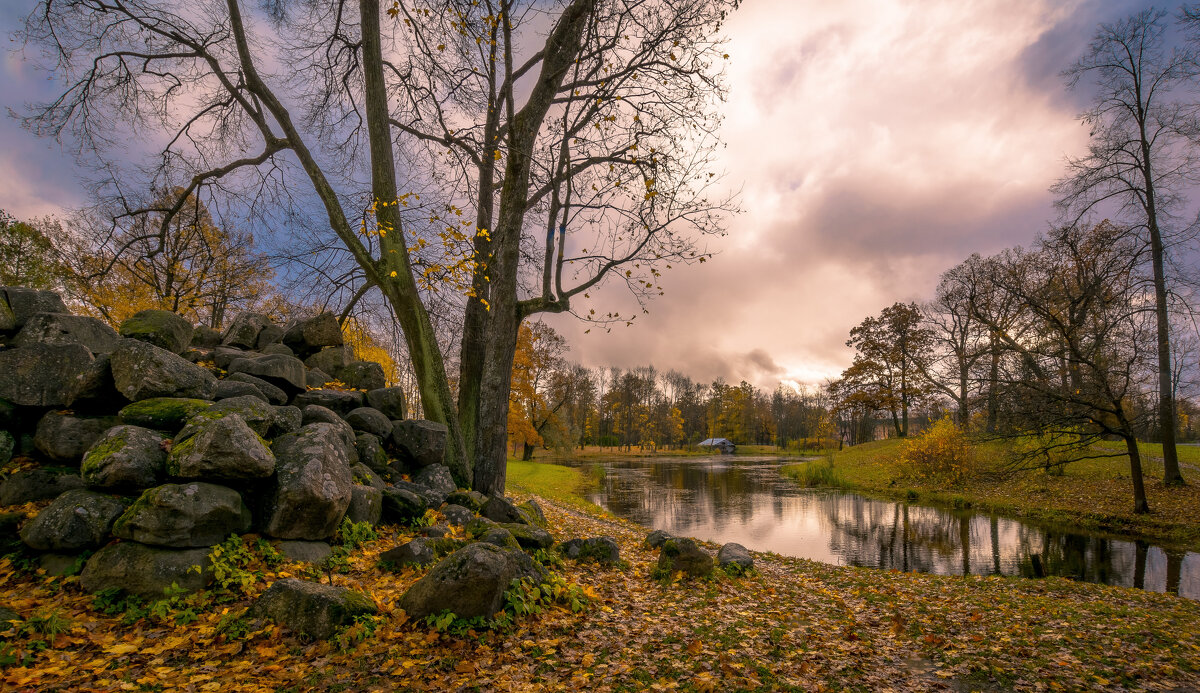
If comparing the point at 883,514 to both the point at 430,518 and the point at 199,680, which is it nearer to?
the point at 430,518

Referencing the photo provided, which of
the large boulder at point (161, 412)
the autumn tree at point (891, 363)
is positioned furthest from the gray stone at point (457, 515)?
the autumn tree at point (891, 363)

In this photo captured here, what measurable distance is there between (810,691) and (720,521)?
46.6 feet

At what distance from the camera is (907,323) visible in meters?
41.2

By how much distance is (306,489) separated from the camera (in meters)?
5.05

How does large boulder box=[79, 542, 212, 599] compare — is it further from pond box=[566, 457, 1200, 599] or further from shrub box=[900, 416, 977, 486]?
shrub box=[900, 416, 977, 486]

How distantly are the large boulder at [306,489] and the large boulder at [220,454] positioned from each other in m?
0.27

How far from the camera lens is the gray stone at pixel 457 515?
7066 mm

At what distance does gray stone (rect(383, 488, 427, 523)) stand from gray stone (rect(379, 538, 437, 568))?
130cm

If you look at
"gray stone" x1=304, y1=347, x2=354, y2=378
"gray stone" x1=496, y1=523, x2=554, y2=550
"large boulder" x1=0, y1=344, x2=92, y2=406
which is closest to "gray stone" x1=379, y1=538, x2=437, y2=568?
"gray stone" x1=496, y1=523, x2=554, y2=550

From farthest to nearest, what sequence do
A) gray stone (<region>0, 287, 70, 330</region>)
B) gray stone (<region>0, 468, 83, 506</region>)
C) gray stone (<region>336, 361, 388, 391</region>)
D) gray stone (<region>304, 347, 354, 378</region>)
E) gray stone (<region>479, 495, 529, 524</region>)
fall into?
gray stone (<region>304, 347, 354, 378</region>), gray stone (<region>336, 361, 388, 391</region>), gray stone (<region>479, 495, 529, 524</region>), gray stone (<region>0, 287, 70, 330</region>), gray stone (<region>0, 468, 83, 506</region>)

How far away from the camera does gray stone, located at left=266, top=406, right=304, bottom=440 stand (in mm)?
5723

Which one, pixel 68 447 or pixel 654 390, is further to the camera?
pixel 654 390

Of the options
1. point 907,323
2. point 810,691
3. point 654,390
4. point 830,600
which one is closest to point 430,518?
point 810,691

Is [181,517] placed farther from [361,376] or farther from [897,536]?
[897,536]
